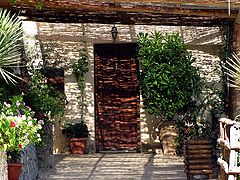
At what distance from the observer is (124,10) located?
7.70 m

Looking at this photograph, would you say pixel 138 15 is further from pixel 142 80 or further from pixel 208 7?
pixel 142 80

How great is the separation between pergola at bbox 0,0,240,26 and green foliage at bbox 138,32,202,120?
1.54m

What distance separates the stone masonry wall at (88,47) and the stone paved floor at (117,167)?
76 centimetres

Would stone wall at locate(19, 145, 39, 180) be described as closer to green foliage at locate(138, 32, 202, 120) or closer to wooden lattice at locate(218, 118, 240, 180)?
wooden lattice at locate(218, 118, 240, 180)

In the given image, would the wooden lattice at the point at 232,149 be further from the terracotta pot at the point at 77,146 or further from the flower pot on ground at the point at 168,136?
the terracotta pot at the point at 77,146

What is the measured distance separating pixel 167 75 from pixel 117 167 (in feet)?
7.16

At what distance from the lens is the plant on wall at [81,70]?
457 inches

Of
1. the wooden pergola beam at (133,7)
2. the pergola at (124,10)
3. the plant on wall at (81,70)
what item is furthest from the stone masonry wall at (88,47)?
the wooden pergola beam at (133,7)

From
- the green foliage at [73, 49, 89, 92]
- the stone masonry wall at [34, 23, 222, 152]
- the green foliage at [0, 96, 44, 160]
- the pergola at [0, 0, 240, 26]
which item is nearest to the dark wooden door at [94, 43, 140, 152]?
the stone masonry wall at [34, 23, 222, 152]

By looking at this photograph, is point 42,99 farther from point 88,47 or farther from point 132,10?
point 88,47

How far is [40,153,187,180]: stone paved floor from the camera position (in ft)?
27.9

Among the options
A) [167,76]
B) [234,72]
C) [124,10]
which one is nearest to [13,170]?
[124,10]

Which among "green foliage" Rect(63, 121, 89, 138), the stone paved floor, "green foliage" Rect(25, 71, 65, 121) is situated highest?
"green foliage" Rect(25, 71, 65, 121)

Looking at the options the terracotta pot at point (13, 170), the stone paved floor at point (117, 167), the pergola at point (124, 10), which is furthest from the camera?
the stone paved floor at point (117, 167)
